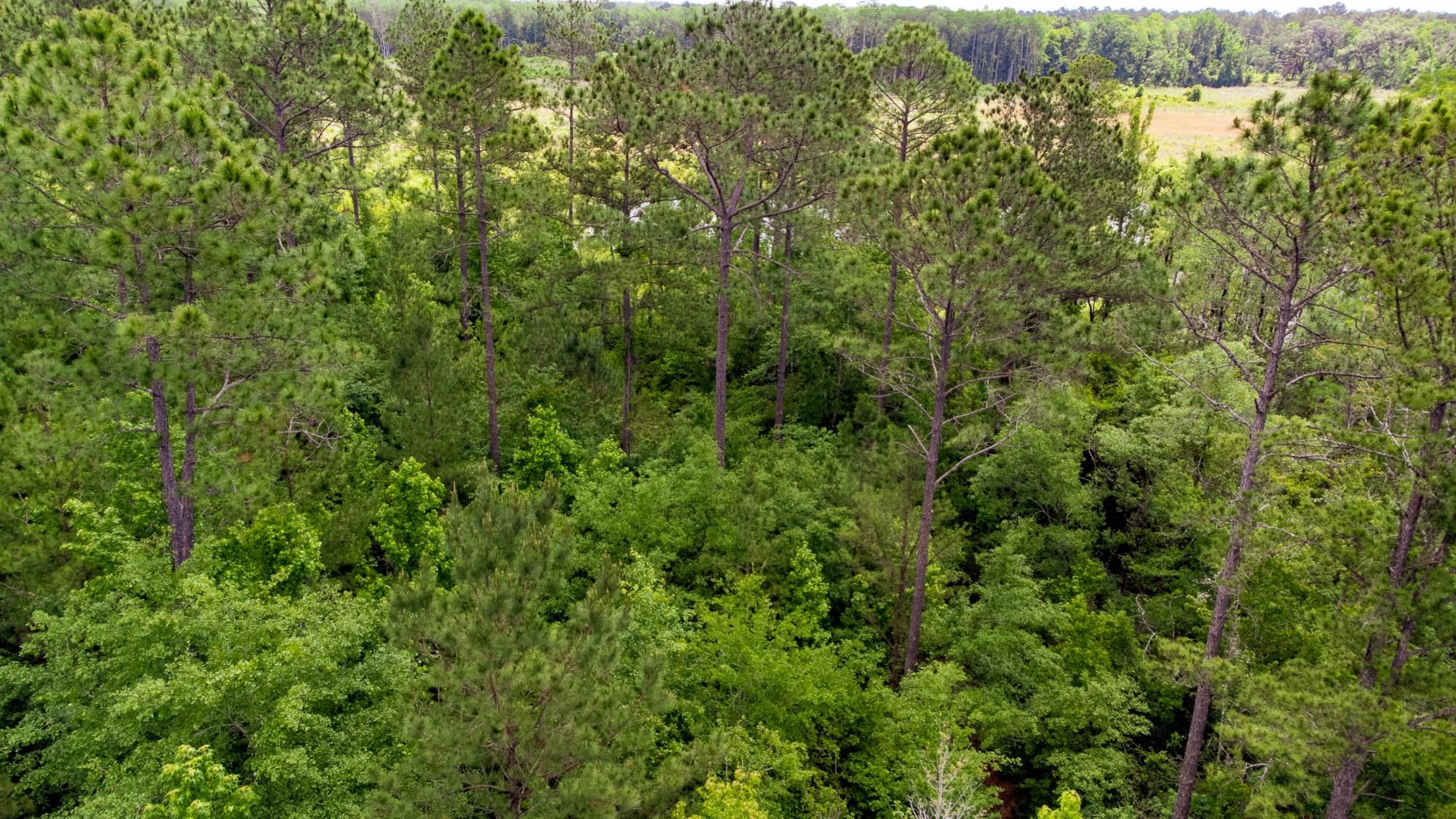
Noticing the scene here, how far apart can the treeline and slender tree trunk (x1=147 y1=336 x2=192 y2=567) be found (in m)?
0.13

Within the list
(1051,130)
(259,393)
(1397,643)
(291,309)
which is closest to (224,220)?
(291,309)

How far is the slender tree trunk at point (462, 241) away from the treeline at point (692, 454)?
0.60ft

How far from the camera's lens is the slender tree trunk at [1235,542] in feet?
41.9

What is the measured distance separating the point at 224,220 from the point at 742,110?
481 inches

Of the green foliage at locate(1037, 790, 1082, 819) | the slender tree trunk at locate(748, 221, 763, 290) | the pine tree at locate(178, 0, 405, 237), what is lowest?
the green foliage at locate(1037, 790, 1082, 819)

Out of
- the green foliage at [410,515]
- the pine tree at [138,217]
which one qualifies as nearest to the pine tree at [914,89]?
the green foliage at [410,515]

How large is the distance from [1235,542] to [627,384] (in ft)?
56.4

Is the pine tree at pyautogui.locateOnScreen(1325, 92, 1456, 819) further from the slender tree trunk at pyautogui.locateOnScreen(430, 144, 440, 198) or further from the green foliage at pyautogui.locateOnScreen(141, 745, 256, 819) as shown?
the slender tree trunk at pyautogui.locateOnScreen(430, 144, 440, 198)

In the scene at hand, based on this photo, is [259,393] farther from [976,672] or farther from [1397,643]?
[1397,643]

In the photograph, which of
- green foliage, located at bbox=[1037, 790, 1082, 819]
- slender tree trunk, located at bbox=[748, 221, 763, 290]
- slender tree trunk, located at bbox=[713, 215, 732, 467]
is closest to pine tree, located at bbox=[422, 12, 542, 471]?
slender tree trunk, located at bbox=[713, 215, 732, 467]

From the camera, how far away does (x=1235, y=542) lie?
44.0 feet

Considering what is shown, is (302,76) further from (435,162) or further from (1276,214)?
(1276,214)

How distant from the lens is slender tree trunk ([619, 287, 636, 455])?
24656 millimetres

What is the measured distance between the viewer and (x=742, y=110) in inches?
765
